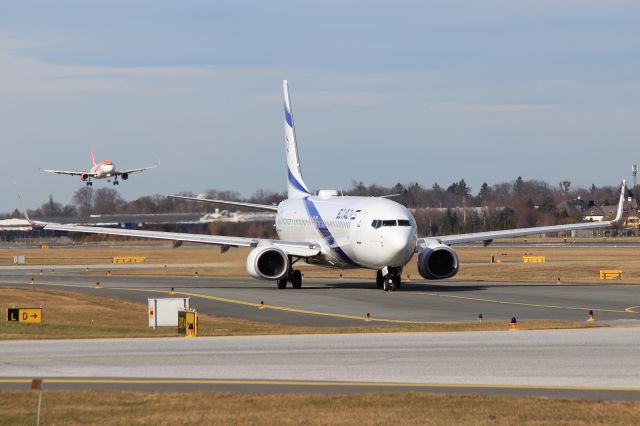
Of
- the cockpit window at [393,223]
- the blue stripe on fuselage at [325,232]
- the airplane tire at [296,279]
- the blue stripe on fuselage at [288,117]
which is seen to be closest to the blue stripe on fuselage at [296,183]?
the blue stripe on fuselage at [288,117]

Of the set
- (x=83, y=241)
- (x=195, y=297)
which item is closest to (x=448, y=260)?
(x=195, y=297)

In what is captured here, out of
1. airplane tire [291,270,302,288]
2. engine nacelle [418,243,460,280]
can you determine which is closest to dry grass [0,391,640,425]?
engine nacelle [418,243,460,280]

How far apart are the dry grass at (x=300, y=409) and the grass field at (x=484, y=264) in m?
49.0

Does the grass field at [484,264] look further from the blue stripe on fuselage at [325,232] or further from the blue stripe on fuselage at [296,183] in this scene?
the blue stripe on fuselage at [325,232]

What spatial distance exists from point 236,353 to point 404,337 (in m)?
6.44

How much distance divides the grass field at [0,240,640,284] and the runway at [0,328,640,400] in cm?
3821

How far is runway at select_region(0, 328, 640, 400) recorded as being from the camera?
78.5 ft

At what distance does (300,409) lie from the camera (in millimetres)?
21062

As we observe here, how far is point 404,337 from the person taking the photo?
34.7 meters

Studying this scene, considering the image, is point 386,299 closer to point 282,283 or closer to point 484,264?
point 282,283

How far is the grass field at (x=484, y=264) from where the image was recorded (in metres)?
76.2

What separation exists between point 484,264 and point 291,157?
78.6 feet

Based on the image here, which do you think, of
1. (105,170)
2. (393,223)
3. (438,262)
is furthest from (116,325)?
(105,170)

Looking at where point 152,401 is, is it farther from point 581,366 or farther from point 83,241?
point 83,241
